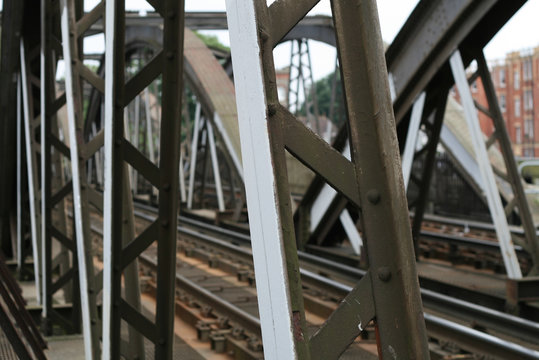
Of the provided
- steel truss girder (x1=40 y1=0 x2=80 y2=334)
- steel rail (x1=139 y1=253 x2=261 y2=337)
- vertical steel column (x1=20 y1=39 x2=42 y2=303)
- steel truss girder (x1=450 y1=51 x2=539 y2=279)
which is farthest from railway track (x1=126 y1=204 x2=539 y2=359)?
vertical steel column (x1=20 y1=39 x2=42 y2=303)

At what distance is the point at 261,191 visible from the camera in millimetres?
2236

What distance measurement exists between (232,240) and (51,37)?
8491mm

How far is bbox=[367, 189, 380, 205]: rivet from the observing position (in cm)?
225

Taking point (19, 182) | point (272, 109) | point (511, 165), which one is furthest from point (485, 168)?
point (272, 109)

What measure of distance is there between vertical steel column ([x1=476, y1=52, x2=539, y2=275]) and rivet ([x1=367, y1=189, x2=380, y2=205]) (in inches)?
256

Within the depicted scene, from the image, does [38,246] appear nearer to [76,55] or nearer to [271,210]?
[76,55]

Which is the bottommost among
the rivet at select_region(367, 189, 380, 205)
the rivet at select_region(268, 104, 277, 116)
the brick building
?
the rivet at select_region(367, 189, 380, 205)

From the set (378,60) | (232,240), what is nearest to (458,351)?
(378,60)

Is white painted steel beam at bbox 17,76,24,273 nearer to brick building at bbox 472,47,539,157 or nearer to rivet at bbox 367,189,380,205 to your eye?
rivet at bbox 367,189,380,205

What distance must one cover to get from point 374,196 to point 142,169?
2.48m

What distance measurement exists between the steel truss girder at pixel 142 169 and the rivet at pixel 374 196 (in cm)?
214

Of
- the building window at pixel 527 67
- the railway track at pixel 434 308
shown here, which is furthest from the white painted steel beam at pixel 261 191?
the building window at pixel 527 67

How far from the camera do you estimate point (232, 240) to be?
15234 millimetres

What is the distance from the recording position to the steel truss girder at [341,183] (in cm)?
221
